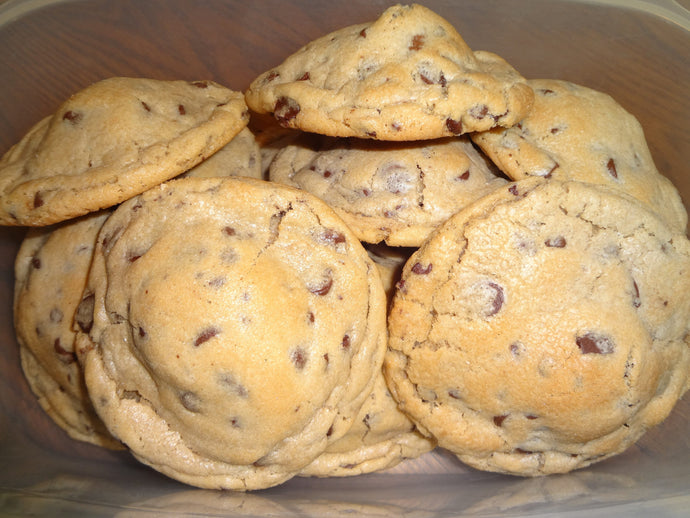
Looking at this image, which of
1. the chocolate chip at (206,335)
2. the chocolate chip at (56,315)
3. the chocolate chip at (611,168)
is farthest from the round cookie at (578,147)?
the chocolate chip at (56,315)

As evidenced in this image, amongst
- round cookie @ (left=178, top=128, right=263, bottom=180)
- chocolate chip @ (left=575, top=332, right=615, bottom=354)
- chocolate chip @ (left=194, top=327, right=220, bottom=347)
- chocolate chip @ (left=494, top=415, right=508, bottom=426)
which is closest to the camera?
chocolate chip @ (left=194, top=327, right=220, bottom=347)

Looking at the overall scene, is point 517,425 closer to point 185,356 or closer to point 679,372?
point 679,372

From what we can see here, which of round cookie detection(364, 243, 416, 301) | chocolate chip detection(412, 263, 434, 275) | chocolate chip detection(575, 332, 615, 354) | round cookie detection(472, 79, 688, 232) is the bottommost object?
Result: round cookie detection(364, 243, 416, 301)

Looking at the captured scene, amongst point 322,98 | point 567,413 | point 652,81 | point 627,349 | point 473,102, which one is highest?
point 652,81

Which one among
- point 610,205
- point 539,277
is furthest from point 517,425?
point 610,205

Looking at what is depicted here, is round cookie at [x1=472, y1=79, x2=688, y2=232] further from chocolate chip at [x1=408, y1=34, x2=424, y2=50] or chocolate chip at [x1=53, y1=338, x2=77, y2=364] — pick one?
Result: chocolate chip at [x1=53, y1=338, x2=77, y2=364]

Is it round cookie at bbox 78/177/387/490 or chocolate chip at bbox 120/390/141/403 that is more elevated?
round cookie at bbox 78/177/387/490

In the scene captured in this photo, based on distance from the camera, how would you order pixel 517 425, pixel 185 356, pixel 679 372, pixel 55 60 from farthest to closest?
pixel 55 60 < pixel 679 372 < pixel 517 425 < pixel 185 356

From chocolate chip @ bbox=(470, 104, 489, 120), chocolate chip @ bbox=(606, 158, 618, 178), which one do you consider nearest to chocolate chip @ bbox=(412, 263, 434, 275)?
chocolate chip @ bbox=(470, 104, 489, 120)
